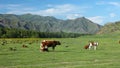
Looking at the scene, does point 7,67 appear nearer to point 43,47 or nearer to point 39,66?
point 39,66

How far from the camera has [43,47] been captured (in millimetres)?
44500

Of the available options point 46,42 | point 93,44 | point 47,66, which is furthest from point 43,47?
A: point 47,66

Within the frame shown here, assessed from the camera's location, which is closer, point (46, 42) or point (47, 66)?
point (47, 66)

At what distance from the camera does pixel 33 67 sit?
25.6 metres

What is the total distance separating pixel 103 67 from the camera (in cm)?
2520

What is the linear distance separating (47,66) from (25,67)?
1.91 m

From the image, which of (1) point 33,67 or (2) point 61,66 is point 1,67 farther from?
(2) point 61,66

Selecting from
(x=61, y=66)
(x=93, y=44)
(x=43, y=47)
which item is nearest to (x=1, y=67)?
(x=61, y=66)

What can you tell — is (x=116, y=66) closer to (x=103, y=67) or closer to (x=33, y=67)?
(x=103, y=67)

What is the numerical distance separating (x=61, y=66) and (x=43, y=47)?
18747 millimetres

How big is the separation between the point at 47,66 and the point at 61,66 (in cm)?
121

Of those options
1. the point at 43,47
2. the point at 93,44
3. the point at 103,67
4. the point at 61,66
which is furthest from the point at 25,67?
the point at 93,44

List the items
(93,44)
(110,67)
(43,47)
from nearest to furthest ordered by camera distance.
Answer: (110,67) → (43,47) → (93,44)

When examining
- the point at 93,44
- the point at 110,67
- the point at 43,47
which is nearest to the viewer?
the point at 110,67
